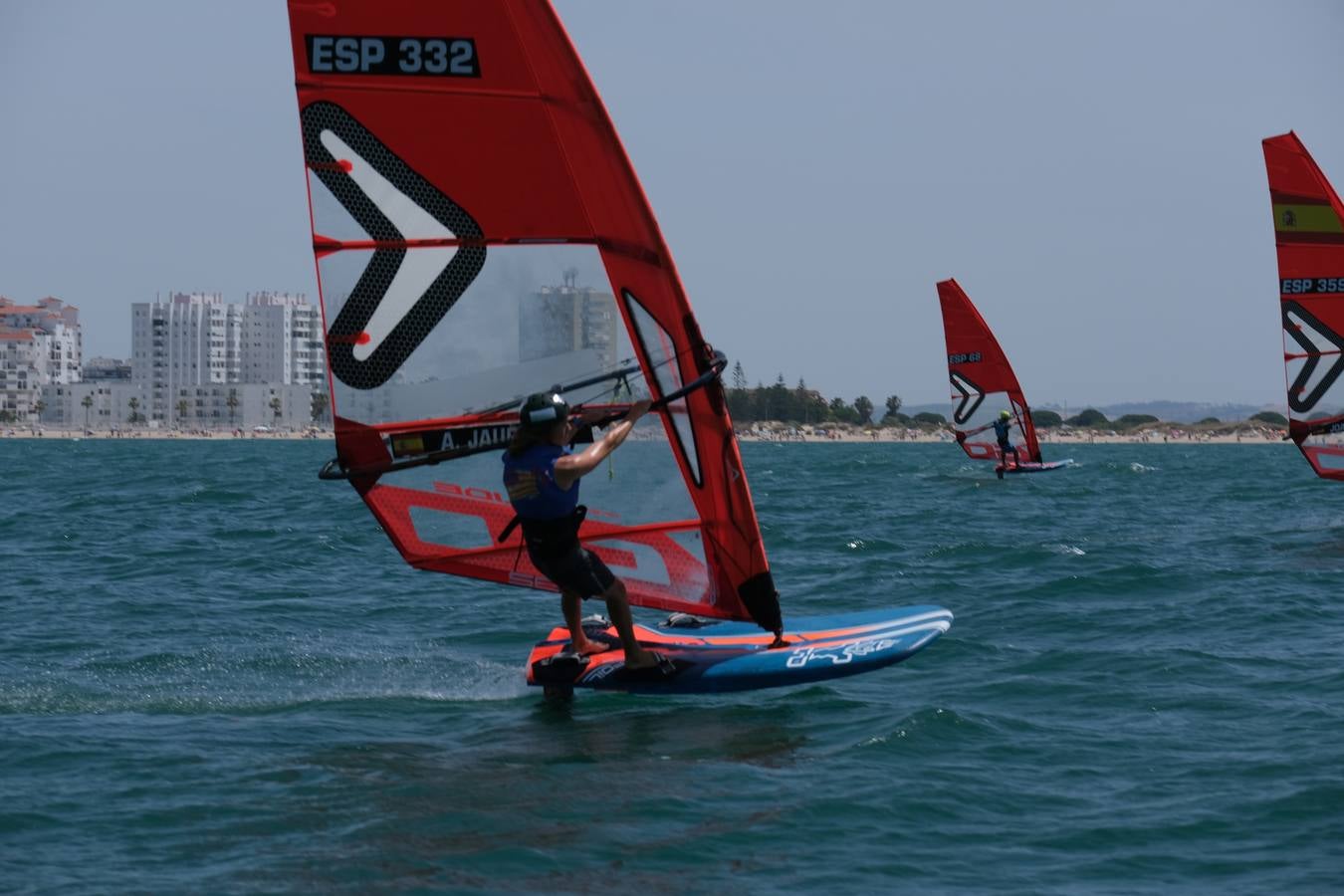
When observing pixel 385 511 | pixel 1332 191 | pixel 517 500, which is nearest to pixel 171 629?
pixel 385 511

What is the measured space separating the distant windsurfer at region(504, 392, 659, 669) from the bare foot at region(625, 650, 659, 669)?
0.77ft

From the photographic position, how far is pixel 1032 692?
29.3 ft

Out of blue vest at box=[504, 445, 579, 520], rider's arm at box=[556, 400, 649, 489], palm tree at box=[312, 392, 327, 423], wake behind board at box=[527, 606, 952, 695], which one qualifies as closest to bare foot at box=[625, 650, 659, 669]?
wake behind board at box=[527, 606, 952, 695]

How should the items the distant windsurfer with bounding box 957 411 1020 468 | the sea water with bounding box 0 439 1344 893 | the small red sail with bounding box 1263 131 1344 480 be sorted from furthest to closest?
the distant windsurfer with bounding box 957 411 1020 468 < the small red sail with bounding box 1263 131 1344 480 < the sea water with bounding box 0 439 1344 893

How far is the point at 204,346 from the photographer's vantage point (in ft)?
600

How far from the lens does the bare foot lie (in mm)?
8141

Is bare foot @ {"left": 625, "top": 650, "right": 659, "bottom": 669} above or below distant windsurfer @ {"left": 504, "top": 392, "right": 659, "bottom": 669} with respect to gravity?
below

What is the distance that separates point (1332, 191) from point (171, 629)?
15.0 m

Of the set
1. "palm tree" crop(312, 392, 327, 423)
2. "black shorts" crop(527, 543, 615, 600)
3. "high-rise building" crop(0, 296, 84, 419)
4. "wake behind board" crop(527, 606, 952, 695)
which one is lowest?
"wake behind board" crop(527, 606, 952, 695)

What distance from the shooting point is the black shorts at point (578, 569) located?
775cm

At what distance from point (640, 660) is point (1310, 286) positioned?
48.0 feet

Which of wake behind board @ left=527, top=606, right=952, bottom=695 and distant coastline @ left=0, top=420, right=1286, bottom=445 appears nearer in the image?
wake behind board @ left=527, top=606, right=952, bottom=695

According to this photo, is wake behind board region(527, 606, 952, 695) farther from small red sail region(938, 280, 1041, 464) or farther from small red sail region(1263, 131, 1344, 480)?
small red sail region(938, 280, 1041, 464)

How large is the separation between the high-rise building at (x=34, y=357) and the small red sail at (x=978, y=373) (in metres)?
157
